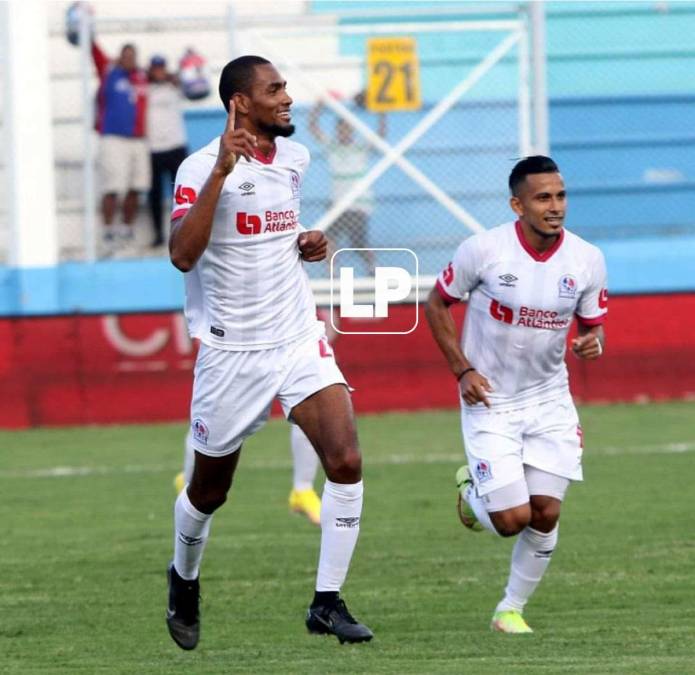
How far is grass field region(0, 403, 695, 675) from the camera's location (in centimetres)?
745

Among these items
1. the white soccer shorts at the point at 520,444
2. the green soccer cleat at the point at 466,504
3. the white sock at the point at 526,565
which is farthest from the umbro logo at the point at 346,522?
the green soccer cleat at the point at 466,504

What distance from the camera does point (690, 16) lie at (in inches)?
854

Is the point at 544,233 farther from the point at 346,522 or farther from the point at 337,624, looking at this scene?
the point at 337,624

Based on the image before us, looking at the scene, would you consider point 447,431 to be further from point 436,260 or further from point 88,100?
point 88,100

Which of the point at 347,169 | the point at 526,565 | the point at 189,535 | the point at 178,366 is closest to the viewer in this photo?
the point at 189,535

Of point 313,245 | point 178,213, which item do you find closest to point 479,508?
point 313,245

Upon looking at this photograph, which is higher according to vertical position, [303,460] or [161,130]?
[161,130]

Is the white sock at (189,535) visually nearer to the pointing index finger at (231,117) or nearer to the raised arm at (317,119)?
the pointing index finger at (231,117)

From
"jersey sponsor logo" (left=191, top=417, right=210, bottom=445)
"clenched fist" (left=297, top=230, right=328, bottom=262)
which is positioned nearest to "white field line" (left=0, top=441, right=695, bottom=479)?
"jersey sponsor logo" (left=191, top=417, right=210, bottom=445)

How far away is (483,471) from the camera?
840 cm

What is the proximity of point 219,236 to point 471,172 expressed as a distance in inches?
449

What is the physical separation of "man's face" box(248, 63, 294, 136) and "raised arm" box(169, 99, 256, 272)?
259 mm

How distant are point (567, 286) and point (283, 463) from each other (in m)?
6.86

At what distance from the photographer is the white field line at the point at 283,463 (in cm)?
1452
